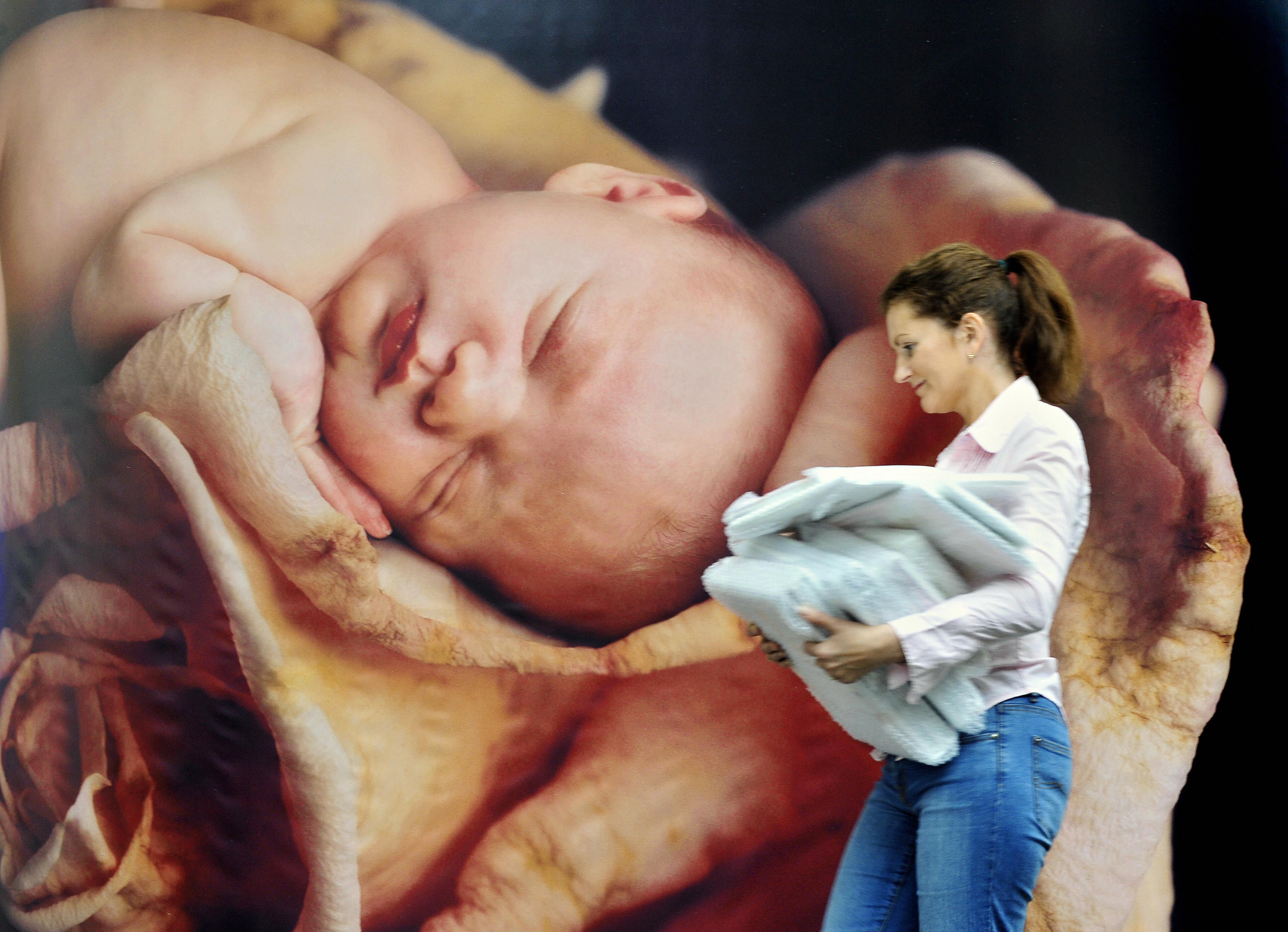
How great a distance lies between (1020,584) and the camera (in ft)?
3.27

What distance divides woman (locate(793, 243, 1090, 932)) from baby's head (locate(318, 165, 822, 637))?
424mm

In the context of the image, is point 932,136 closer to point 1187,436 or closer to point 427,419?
point 1187,436

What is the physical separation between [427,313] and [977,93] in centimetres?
97

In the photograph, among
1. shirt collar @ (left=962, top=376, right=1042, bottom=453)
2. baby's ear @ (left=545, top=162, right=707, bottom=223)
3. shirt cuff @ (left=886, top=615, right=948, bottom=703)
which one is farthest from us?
baby's ear @ (left=545, top=162, right=707, bottom=223)

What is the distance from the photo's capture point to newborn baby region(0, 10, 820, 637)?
1540 mm

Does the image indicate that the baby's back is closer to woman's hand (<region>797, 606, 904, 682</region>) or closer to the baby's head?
the baby's head

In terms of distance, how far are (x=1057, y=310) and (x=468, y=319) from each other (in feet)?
2.73

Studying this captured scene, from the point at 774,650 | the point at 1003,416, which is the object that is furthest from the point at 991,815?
the point at 1003,416

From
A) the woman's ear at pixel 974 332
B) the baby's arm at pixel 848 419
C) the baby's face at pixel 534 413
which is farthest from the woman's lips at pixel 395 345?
the woman's ear at pixel 974 332

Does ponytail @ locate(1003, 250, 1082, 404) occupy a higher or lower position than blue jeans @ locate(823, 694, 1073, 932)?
higher

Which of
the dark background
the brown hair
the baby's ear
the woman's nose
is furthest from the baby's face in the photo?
the brown hair

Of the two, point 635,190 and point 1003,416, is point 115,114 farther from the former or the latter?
point 1003,416

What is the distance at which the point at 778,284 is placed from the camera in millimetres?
1631

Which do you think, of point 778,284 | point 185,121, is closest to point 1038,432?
point 778,284
